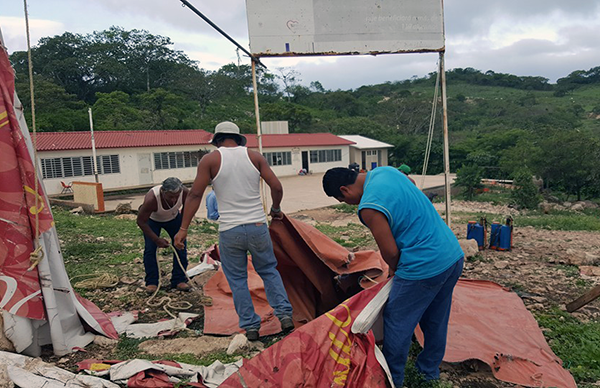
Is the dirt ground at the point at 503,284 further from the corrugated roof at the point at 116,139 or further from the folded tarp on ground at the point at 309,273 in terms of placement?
the corrugated roof at the point at 116,139

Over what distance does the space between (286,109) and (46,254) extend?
133 feet

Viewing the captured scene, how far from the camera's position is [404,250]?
2756 mm

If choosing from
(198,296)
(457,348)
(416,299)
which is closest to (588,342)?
(457,348)

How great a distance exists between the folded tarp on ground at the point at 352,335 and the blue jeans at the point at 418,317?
5.2 inches

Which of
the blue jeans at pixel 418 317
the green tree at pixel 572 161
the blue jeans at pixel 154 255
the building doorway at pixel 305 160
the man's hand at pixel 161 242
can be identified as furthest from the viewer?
the building doorway at pixel 305 160

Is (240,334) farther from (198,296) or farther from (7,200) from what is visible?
(7,200)

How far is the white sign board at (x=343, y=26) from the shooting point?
5758 millimetres

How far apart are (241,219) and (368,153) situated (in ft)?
110

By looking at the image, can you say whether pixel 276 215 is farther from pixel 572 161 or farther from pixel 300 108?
pixel 300 108

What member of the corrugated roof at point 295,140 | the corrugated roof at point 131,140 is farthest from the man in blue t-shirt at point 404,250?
the corrugated roof at point 295,140

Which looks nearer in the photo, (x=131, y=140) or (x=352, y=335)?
(x=352, y=335)

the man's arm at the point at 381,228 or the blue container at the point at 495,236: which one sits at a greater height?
the man's arm at the point at 381,228

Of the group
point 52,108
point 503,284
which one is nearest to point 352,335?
point 503,284

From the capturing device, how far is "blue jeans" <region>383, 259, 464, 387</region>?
9.08ft
